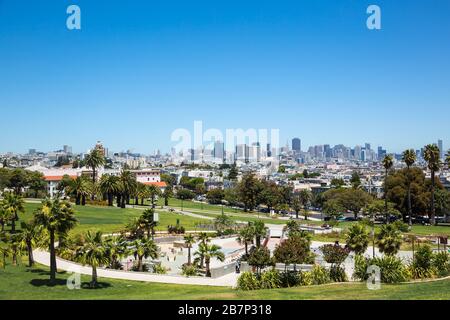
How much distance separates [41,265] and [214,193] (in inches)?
3594

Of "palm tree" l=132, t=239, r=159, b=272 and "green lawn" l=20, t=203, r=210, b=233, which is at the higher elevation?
"palm tree" l=132, t=239, r=159, b=272

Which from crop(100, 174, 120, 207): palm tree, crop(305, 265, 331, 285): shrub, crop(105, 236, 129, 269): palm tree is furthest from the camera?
crop(100, 174, 120, 207): palm tree

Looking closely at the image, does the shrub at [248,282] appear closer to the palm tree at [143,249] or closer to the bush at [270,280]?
the bush at [270,280]

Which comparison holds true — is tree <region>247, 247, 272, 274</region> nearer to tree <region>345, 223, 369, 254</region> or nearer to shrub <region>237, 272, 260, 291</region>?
shrub <region>237, 272, 260, 291</region>

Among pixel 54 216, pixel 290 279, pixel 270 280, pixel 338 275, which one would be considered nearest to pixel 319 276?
pixel 338 275

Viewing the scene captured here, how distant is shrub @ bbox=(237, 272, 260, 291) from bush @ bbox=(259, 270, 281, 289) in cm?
33

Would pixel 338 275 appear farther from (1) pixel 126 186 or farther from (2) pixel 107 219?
(1) pixel 126 186

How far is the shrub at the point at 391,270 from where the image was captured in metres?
29.1

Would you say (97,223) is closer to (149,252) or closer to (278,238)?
(278,238)

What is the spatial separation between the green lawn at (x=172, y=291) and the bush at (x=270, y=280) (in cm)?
249

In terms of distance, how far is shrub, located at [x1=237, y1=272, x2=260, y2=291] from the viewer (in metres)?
28.8

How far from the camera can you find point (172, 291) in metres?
26.8

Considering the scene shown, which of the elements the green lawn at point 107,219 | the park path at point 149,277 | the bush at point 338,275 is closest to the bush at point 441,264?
the bush at point 338,275

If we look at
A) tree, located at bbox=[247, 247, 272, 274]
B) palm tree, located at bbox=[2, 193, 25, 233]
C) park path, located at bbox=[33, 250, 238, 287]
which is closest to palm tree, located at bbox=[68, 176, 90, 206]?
palm tree, located at bbox=[2, 193, 25, 233]
